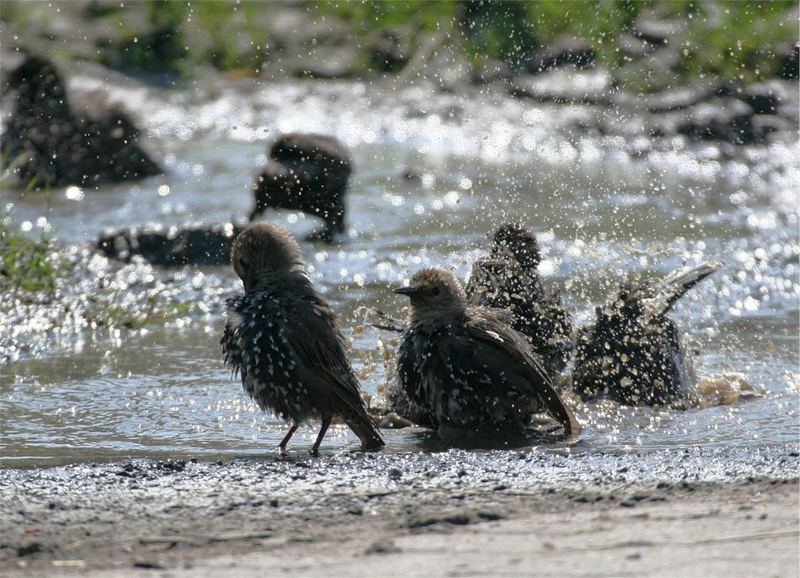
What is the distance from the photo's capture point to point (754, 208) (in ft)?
39.7

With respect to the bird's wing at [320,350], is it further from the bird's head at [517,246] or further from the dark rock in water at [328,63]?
the dark rock in water at [328,63]

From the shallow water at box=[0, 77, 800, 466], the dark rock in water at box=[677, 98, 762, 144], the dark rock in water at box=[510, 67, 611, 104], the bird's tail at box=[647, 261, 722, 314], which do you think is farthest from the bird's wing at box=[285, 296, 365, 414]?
the dark rock in water at box=[510, 67, 611, 104]

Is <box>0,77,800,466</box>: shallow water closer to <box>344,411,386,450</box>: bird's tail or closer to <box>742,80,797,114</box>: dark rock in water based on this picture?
<box>344,411,386,450</box>: bird's tail

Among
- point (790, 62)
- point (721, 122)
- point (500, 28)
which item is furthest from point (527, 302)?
point (500, 28)

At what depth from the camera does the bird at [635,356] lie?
6.81 m

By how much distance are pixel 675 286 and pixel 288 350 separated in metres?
2.54

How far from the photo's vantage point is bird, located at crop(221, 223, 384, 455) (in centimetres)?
589

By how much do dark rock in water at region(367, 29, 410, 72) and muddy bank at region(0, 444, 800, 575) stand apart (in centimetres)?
1261

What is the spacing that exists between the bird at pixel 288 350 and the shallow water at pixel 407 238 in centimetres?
22

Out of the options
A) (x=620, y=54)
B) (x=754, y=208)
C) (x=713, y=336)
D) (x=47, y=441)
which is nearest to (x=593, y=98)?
(x=620, y=54)

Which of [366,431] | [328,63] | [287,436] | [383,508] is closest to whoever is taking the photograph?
[383,508]

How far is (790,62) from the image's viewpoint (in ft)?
50.5

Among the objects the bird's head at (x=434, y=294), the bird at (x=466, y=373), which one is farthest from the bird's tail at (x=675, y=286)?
the bird's head at (x=434, y=294)

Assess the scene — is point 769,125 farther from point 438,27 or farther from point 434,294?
point 434,294
